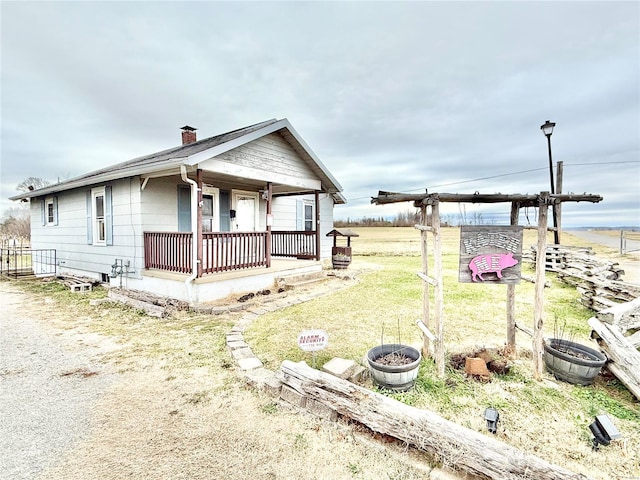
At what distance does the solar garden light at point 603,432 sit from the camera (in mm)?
2080

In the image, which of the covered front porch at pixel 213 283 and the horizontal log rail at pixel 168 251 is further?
the horizontal log rail at pixel 168 251

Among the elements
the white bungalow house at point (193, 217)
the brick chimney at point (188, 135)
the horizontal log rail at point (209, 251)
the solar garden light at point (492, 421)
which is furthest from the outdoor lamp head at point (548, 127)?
the brick chimney at point (188, 135)

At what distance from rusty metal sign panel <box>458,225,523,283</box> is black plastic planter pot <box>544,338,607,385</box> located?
2.91 feet

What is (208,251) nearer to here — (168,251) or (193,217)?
(168,251)

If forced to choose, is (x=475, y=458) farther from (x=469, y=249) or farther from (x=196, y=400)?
(x=196, y=400)

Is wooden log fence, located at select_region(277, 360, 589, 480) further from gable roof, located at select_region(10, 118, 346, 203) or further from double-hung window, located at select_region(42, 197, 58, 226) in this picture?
double-hung window, located at select_region(42, 197, 58, 226)

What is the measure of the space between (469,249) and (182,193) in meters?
7.22

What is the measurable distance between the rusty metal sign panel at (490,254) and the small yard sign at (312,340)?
1.63 meters

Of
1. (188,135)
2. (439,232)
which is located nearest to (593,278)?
(439,232)

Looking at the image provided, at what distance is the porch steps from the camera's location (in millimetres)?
8055

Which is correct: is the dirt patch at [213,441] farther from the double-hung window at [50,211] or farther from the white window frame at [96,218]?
the double-hung window at [50,211]

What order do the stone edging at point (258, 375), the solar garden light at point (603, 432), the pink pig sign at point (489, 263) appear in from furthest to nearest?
the pink pig sign at point (489, 263) → the stone edging at point (258, 375) → the solar garden light at point (603, 432)

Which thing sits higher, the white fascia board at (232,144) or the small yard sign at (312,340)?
the white fascia board at (232,144)

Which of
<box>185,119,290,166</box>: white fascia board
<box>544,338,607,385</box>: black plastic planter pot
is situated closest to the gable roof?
<box>185,119,290,166</box>: white fascia board
